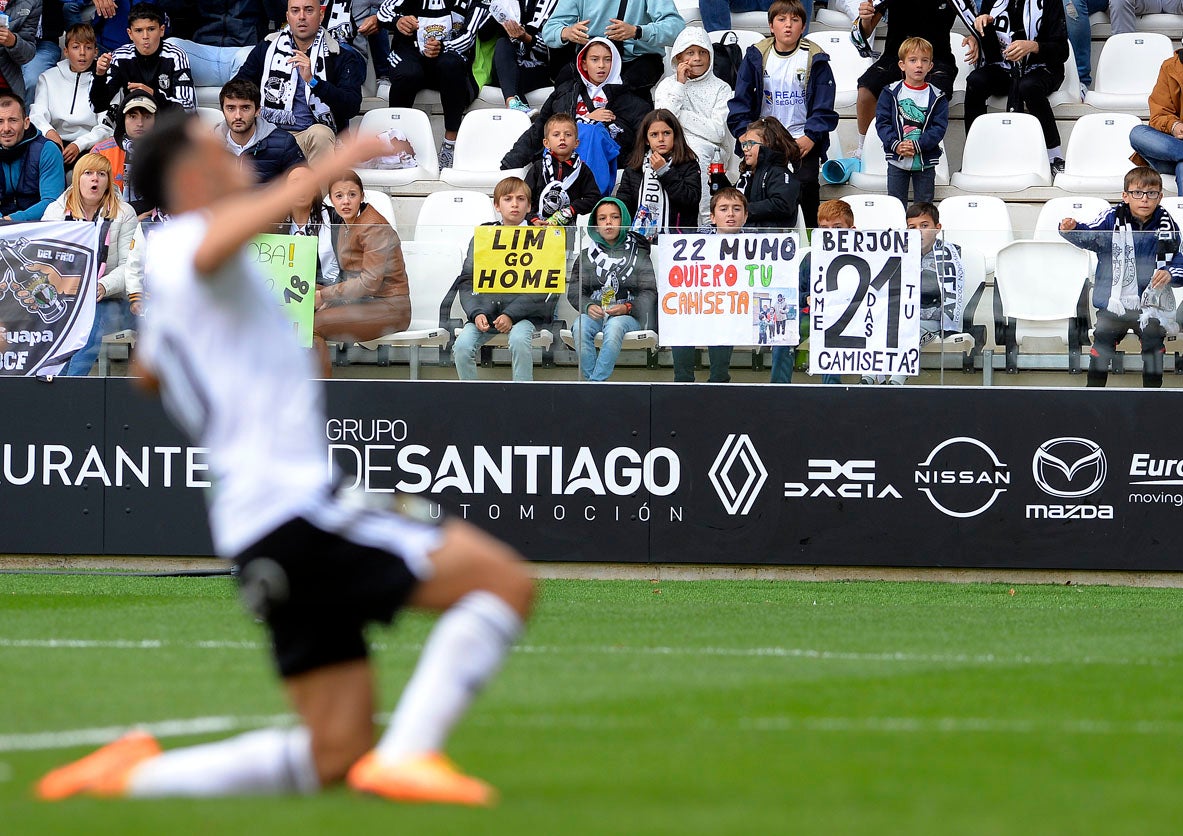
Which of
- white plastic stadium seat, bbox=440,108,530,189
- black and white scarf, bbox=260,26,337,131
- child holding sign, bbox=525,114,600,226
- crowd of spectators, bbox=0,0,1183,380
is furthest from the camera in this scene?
white plastic stadium seat, bbox=440,108,530,189

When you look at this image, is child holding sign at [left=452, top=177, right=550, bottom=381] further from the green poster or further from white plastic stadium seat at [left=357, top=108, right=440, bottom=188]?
white plastic stadium seat at [left=357, top=108, right=440, bottom=188]

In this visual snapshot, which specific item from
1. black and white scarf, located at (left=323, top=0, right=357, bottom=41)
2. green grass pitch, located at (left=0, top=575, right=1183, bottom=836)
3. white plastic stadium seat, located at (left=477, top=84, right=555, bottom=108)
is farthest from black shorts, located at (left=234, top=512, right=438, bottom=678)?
black and white scarf, located at (left=323, top=0, right=357, bottom=41)

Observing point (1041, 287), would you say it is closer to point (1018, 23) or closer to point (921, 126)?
point (921, 126)

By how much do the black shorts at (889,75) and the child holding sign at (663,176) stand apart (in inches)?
126

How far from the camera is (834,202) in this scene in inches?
535

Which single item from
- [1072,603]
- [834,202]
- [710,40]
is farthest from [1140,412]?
[710,40]

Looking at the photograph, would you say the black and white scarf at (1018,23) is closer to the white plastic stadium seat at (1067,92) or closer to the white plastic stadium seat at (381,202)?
the white plastic stadium seat at (1067,92)

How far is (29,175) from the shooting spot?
15742mm

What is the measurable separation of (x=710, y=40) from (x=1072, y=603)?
24.3ft

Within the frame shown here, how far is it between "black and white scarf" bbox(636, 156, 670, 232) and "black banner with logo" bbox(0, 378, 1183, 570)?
1931mm

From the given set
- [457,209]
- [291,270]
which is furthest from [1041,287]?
[457,209]

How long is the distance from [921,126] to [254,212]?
12.7 m

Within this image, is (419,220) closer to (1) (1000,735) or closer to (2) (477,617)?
(1) (1000,735)

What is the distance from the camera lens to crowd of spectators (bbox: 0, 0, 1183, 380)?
1352 centimetres
